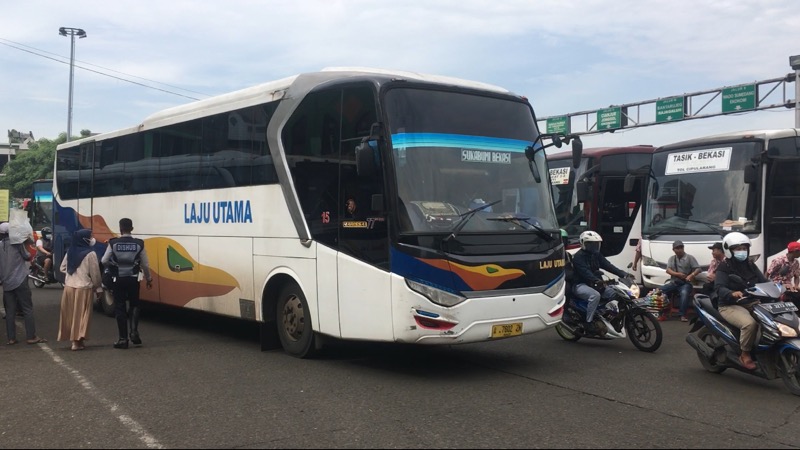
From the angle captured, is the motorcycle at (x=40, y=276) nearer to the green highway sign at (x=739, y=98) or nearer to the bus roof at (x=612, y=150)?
the bus roof at (x=612, y=150)

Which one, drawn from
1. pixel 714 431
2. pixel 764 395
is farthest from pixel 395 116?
pixel 764 395

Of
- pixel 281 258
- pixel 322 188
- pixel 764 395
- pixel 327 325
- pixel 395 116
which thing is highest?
pixel 395 116

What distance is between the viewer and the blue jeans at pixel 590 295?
31.1ft

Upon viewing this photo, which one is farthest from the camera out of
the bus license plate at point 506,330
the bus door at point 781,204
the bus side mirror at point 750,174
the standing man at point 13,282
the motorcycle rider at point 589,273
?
the bus door at point 781,204

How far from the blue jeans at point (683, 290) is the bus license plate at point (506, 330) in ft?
20.1

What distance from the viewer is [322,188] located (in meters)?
8.14

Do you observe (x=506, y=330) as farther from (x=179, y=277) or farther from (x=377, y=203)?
(x=179, y=277)

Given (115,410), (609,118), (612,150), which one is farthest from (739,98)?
(115,410)

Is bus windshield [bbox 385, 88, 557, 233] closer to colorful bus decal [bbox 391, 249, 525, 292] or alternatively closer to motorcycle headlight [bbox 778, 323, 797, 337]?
colorful bus decal [bbox 391, 249, 525, 292]

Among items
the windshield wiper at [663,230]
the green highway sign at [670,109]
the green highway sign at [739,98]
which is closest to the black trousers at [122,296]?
the windshield wiper at [663,230]

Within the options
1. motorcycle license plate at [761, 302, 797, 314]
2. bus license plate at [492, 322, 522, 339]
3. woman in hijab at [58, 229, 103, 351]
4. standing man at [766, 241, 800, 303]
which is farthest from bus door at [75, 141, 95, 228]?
standing man at [766, 241, 800, 303]

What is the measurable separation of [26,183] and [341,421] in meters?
56.7

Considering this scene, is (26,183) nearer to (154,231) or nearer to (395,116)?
(154,231)

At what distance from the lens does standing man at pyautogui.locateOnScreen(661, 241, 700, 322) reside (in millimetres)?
12516
